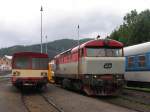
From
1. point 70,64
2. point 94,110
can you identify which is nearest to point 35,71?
point 70,64

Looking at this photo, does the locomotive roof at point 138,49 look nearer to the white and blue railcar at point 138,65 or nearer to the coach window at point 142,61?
the white and blue railcar at point 138,65

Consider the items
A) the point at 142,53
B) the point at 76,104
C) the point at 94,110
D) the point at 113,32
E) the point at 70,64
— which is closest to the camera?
the point at 94,110

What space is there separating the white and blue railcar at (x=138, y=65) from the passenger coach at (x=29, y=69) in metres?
6.13

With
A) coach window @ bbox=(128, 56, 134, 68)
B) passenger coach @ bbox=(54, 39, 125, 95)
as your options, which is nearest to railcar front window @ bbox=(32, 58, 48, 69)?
passenger coach @ bbox=(54, 39, 125, 95)

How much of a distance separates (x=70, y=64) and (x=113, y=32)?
6808 centimetres

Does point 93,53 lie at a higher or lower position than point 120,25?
lower

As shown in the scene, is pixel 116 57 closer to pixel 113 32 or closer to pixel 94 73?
pixel 94 73

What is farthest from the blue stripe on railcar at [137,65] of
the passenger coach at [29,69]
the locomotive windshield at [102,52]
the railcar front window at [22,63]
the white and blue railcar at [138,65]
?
the railcar front window at [22,63]

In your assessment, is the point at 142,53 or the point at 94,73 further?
the point at 142,53

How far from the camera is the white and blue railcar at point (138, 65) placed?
27484 millimetres

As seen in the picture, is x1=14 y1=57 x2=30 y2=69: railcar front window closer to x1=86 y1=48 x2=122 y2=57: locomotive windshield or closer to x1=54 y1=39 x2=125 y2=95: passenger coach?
x1=54 y1=39 x2=125 y2=95: passenger coach

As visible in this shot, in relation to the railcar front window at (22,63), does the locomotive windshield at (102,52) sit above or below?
above

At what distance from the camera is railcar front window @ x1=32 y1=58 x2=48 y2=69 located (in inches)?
1138

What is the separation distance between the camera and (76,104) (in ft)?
69.1
